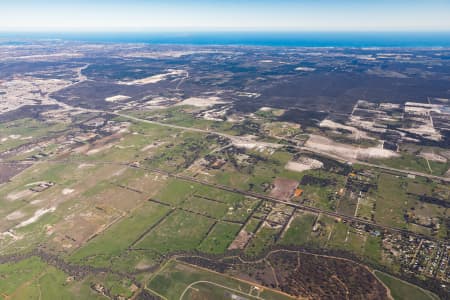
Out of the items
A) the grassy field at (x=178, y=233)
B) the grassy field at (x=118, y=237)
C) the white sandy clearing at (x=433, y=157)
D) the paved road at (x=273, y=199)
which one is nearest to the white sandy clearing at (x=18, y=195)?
the paved road at (x=273, y=199)

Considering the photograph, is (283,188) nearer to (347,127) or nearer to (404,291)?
(404,291)

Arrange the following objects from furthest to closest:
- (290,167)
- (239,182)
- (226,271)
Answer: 1. (290,167)
2. (239,182)
3. (226,271)

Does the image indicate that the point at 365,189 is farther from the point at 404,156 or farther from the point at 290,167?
the point at 404,156

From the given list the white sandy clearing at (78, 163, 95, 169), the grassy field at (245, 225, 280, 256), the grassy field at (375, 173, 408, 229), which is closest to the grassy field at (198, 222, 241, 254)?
the grassy field at (245, 225, 280, 256)

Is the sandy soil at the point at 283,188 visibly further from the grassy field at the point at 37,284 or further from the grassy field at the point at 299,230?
the grassy field at the point at 37,284

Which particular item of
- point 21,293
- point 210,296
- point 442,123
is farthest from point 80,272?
point 442,123

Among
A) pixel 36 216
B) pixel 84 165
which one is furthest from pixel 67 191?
pixel 84 165

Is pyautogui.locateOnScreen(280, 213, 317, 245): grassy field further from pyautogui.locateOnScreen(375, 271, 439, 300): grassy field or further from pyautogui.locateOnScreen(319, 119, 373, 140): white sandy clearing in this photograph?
pyautogui.locateOnScreen(319, 119, 373, 140): white sandy clearing
